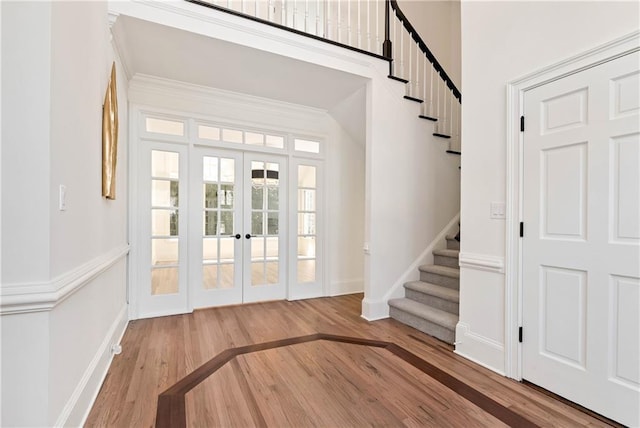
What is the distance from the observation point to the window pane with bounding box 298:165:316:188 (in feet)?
14.1

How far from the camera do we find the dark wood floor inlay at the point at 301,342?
1722mm

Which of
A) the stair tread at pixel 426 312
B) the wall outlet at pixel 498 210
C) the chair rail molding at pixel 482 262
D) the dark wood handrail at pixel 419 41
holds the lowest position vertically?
the stair tread at pixel 426 312

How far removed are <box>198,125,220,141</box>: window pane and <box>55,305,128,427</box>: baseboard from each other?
7.26 feet

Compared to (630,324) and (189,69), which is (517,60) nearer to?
(630,324)

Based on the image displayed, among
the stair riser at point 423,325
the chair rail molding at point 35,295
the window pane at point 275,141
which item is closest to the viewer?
the chair rail molding at point 35,295

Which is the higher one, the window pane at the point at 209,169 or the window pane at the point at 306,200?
the window pane at the point at 209,169

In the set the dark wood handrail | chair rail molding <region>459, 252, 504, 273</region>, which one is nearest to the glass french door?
the dark wood handrail

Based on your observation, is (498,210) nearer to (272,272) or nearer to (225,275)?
(272,272)

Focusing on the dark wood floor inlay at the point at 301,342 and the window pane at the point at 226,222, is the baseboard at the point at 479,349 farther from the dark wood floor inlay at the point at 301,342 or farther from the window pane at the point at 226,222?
the window pane at the point at 226,222

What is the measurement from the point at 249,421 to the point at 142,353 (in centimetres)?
135

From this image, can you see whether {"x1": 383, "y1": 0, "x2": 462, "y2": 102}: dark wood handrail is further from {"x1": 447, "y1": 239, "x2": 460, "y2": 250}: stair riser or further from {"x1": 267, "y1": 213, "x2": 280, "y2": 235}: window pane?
{"x1": 267, "y1": 213, "x2": 280, "y2": 235}: window pane

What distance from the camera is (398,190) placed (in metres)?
3.56

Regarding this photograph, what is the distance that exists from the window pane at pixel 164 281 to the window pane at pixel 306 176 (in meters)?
1.99

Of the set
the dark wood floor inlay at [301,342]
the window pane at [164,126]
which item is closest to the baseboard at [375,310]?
the dark wood floor inlay at [301,342]
